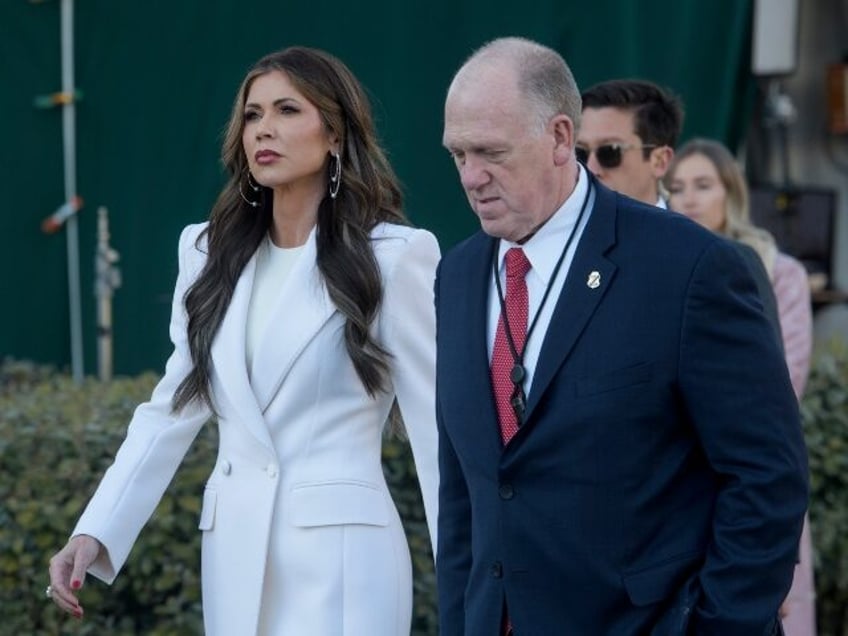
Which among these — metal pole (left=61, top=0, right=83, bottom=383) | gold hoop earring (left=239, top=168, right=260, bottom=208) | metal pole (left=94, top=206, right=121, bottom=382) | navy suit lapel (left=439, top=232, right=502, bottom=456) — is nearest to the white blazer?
gold hoop earring (left=239, top=168, right=260, bottom=208)

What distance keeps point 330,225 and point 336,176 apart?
132 mm

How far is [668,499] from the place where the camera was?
3.48 meters

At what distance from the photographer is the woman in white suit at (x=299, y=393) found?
4500mm

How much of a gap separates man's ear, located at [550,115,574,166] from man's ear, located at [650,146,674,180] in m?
1.62

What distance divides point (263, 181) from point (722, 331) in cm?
158

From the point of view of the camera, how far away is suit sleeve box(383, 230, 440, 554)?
14.9 feet

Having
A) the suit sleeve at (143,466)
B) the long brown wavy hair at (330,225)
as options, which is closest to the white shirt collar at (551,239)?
the long brown wavy hair at (330,225)

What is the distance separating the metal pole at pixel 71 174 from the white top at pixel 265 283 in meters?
4.61

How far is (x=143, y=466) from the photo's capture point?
464 cm

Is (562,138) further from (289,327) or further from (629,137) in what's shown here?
(629,137)

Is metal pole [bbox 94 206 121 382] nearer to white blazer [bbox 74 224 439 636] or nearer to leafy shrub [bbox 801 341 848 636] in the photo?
leafy shrub [bbox 801 341 848 636]


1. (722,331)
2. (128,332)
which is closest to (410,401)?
(722,331)

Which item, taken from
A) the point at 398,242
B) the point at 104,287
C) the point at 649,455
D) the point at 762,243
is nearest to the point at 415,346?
the point at 398,242

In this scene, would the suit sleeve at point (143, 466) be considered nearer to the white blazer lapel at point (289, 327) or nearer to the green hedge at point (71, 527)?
the white blazer lapel at point (289, 327)
